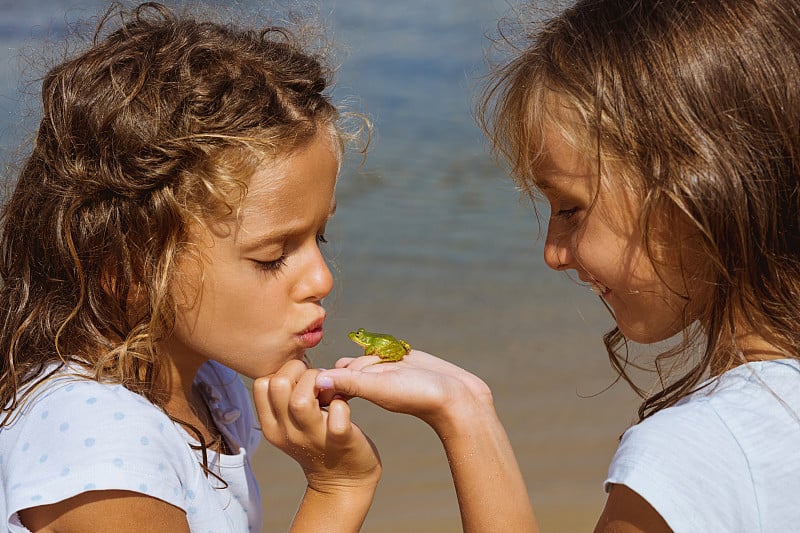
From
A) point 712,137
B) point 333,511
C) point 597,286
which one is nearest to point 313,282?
point 333,511

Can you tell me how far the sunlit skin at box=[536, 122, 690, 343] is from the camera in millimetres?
2340

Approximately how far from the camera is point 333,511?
270 centimetres

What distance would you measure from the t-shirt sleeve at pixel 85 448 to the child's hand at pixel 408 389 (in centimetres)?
45

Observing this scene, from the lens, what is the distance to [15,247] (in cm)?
266

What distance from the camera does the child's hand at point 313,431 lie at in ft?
8.45

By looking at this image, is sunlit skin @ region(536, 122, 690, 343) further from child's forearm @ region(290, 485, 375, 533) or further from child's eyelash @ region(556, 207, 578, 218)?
child's forearm @ region(290, 485, 375, 533)

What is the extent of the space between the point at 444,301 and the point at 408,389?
3.38 m

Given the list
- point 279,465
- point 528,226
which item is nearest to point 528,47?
point 279,465

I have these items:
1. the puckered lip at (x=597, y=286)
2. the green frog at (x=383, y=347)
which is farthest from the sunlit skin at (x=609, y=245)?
the green frog at (x=383, y=347)

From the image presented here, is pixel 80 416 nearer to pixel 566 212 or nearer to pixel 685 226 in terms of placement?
pixel 566 212

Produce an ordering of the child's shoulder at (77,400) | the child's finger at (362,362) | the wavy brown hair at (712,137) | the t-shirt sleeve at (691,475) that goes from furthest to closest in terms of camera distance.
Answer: the child's finger at (362,362) < the child's shoulder at (77,400) < the wavy brown hair at (712,137) < the t-shirt sleeve at (691,475)

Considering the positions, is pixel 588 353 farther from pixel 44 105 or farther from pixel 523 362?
pixel 44 105

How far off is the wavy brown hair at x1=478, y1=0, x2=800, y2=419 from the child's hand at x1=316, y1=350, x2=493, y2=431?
56 centimetres

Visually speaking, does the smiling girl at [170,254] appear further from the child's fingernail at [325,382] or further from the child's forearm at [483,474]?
the child's forearm at [483,474]
